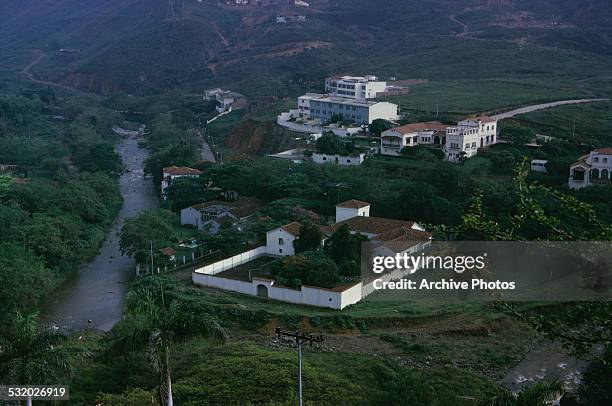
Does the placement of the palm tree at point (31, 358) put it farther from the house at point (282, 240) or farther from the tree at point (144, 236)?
the house at point (282, 240)

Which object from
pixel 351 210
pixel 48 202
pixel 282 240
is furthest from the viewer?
pixel 48 202

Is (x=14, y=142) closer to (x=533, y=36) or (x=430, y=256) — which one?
(x=430, y=256)

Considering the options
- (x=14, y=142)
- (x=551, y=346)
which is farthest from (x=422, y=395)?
(x=14, y=142)

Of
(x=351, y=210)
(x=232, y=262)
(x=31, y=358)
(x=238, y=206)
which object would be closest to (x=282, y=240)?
(x=232, y=262)

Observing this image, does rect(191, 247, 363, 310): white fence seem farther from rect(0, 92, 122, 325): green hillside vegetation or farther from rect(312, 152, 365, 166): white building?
rect(312, 152, 365, 166): white building

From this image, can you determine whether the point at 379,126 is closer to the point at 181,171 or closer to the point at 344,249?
the point at 181,171
